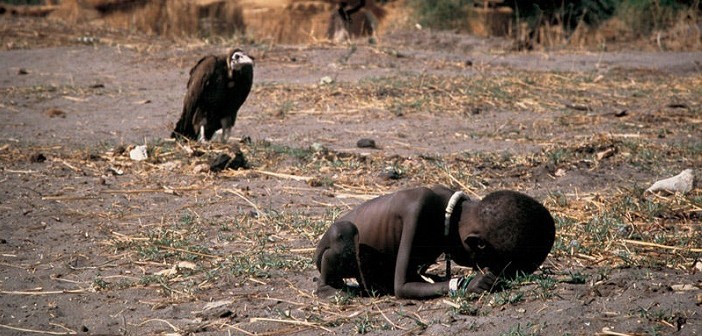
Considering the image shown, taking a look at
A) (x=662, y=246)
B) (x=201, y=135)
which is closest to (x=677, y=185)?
(x=662, y=246)

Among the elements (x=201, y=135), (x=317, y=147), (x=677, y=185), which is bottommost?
(x=201, y=135)

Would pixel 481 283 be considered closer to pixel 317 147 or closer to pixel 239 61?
pixel 317 147

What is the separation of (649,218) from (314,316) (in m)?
2.63

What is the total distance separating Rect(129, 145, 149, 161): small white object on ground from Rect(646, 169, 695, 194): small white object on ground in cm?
432

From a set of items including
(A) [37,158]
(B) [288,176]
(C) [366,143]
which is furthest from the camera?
(C) [366,143]

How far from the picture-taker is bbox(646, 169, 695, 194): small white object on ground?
7086 mm

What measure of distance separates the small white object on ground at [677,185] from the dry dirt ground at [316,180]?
0.18 metres

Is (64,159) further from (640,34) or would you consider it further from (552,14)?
(640,34)

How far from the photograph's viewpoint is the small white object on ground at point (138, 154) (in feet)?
29.1

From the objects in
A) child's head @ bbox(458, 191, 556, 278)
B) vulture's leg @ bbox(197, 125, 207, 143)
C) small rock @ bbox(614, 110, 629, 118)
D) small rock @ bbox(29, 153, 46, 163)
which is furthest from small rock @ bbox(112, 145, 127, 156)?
small rock @ bbox(614, 110, 629, 118)

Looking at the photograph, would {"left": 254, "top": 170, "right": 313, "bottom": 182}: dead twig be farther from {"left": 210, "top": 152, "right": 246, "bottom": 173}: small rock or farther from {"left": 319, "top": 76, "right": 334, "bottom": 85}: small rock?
{"left": 319, "top": 76, "right": 334, "bottom": 85}: small rock

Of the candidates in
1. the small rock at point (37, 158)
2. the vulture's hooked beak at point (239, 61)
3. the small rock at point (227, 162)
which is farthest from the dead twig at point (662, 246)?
the small rock at point (37, 158)

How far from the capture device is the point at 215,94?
1010cm

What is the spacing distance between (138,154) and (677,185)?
4.59 m
